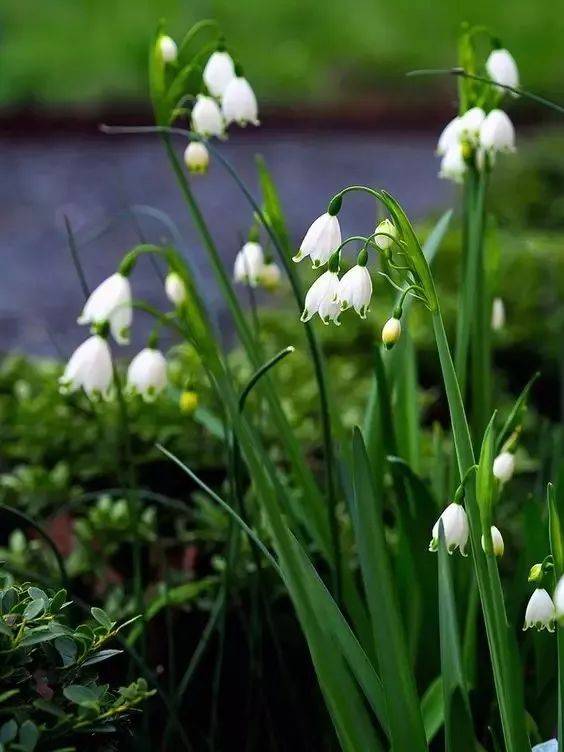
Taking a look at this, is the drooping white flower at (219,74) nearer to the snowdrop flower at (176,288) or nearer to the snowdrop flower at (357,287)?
the snowdrop flower at (176,288)

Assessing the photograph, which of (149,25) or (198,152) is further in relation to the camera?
(149,25)

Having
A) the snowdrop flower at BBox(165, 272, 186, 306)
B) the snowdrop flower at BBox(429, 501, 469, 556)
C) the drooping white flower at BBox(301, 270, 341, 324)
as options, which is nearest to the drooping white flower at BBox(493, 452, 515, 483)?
the snowdrop flower at BBox(429, 501, 469, 556)

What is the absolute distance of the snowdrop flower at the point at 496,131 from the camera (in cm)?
184

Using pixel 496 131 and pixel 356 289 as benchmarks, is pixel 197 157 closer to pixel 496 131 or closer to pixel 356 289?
pixel 496 131

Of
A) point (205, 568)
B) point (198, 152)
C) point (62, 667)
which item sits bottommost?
point (205, 568)

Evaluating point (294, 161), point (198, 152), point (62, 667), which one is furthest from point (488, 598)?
point (294, 161)

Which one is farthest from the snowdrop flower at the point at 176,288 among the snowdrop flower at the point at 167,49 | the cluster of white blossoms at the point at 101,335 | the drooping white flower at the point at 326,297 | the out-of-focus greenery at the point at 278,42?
the out-of-focus greenery at the point at 278,42

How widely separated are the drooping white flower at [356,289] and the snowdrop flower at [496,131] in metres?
0.55

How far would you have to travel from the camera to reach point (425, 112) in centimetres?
720

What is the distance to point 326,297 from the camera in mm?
1435

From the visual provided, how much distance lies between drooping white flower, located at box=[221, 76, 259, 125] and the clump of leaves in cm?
90

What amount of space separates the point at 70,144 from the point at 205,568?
16.8 feet

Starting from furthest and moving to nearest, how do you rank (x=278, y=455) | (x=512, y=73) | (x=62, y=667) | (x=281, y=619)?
(x=278, y=455) → (x=281, y=619) → (x=512, y=73) → (x=62, y=667)

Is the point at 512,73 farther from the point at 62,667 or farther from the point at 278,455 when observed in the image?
the point at 62,667
